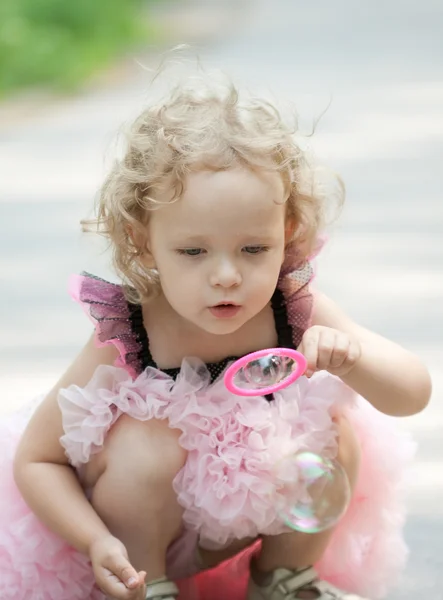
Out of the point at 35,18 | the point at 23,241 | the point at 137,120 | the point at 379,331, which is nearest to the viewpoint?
the point at 137,120

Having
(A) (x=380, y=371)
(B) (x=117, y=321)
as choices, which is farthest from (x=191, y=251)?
(A) (x=380, y=371)

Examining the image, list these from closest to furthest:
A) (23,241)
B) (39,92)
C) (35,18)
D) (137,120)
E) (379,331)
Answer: (137,120) < (379,331) < (23,241) < (39,92) < (35,18)

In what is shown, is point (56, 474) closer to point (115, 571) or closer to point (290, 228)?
point (115, 571)

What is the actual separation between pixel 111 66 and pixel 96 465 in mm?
2680

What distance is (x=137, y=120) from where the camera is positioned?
1525mm

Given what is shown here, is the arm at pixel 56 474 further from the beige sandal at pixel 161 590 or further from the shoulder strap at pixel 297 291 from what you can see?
the shoulder strap at pixel 297 291

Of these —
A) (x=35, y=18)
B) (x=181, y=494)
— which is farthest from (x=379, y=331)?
(x=35, y=18)

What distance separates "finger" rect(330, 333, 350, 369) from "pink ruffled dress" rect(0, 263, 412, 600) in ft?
0.34

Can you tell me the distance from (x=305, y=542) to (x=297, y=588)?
2.2 inches

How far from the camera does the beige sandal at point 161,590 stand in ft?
4.80

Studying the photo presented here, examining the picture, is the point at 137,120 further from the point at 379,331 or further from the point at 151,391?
the point at 379,331

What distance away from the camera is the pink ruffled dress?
1.46 m

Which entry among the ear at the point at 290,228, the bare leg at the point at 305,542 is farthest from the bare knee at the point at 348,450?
the ear at the point at 290,228

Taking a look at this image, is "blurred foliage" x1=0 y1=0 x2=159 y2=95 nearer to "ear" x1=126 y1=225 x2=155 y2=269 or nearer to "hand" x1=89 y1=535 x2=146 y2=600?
"ear" x1=126 y1=225 x2=155 y2=269
